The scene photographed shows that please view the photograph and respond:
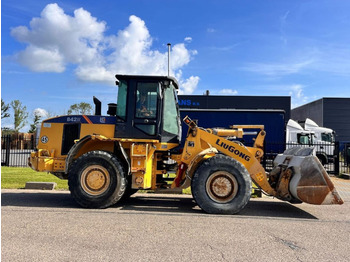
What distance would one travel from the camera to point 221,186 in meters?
6.65

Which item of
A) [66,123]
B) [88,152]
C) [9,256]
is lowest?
[9,256]

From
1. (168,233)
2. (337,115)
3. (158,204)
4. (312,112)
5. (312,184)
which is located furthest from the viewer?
(312,112)

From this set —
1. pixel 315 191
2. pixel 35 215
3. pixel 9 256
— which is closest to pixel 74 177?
pixel 35 215

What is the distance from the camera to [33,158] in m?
7.47

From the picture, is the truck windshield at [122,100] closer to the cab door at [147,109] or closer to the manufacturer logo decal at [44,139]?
the cab door at [147,109]

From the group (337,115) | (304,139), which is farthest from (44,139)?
(337,115)

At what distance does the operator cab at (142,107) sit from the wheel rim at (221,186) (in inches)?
59.4

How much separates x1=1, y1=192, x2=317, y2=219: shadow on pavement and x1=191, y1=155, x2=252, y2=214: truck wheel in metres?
0.32

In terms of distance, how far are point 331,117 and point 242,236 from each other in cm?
4094

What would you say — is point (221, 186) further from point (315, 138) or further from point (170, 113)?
point (315, 138)

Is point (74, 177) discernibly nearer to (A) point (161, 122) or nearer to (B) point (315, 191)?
(A) point (161, 122)

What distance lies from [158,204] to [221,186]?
6.16ft

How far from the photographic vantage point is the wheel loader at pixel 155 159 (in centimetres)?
657

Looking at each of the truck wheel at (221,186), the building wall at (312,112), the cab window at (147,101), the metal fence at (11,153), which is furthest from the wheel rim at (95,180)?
the building wall at (312,112)
